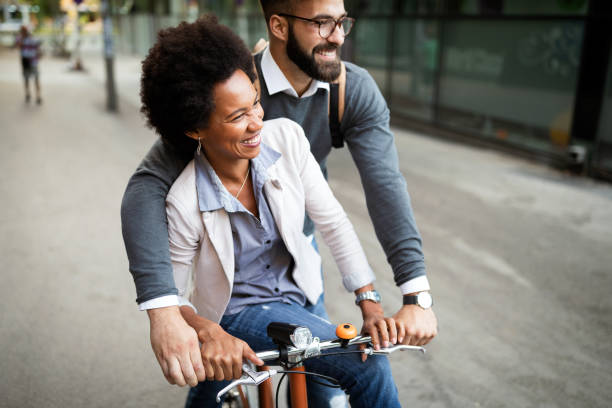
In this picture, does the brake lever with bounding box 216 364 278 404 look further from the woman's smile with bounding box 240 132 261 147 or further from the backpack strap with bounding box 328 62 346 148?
the backpack strap with bounding box 328 62 346 148

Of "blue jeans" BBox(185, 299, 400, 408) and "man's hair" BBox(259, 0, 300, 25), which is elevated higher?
"man's hair" BBox(259, 0, 300, 25)

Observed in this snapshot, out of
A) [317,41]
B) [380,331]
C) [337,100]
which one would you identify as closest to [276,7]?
[317,41]

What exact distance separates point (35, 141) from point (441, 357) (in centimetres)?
870

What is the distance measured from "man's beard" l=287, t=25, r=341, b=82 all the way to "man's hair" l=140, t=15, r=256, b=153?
16.6 inches

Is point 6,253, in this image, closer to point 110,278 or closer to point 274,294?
point 110,278

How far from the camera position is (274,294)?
1.96 meters

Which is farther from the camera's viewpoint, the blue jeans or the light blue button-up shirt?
the light blue button-up shirt

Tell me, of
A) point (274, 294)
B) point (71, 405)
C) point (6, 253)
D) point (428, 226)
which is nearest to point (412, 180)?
point (428, 226)

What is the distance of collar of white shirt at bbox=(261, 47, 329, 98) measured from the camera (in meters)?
2.24

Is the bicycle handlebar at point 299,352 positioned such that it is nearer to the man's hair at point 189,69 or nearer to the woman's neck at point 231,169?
the woman's neck at point 231,169

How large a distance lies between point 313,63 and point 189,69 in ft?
2.07

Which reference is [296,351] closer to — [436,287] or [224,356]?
[224,356]

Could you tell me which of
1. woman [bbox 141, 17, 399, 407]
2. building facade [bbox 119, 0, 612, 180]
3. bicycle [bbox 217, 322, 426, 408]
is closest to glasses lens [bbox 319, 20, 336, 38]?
woman [bbox 141, 17, 399, 407]

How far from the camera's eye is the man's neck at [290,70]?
2.26 metres
